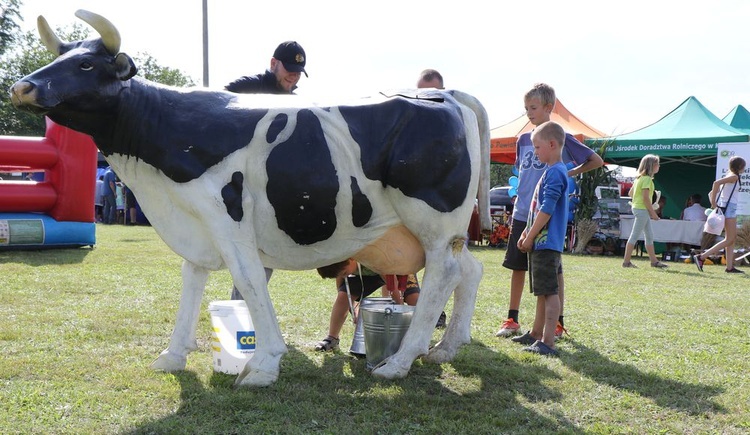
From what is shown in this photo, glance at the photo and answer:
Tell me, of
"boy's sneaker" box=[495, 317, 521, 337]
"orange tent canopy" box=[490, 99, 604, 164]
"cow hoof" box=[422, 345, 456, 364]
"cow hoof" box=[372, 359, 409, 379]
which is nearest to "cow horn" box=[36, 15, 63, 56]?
"cow hoof" box=[372, 359, 409, 379]

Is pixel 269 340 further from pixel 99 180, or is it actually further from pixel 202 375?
pixel 99 180

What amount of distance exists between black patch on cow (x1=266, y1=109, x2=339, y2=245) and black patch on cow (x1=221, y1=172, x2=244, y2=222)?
0.49 ft

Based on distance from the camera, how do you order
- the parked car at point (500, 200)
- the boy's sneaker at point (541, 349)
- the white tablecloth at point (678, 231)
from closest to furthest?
the boy's sneaker at point (541, 349) < the white tablecloth at point (678, 231) < the parked car at point (500, 200)

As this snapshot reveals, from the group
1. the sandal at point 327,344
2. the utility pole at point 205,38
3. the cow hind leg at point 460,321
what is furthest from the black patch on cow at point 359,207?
the utility pole at point 205,38

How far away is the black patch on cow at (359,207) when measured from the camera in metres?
3.66

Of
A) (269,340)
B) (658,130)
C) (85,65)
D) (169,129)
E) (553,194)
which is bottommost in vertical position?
(269,340)

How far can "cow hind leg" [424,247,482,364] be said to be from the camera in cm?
414

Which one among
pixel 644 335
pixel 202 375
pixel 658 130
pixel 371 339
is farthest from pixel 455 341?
pixel 658 130

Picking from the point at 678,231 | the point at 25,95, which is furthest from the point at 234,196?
the point at 678,231

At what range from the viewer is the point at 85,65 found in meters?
3.33

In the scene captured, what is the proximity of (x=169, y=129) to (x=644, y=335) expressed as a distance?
3901 millimetres

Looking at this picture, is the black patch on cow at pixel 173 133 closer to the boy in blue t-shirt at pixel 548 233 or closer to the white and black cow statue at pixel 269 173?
the white and black cow statue at pixel 269 173

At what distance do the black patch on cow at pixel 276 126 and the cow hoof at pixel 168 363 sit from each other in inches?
55.1

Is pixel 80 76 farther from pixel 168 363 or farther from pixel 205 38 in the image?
pixel 205 38
